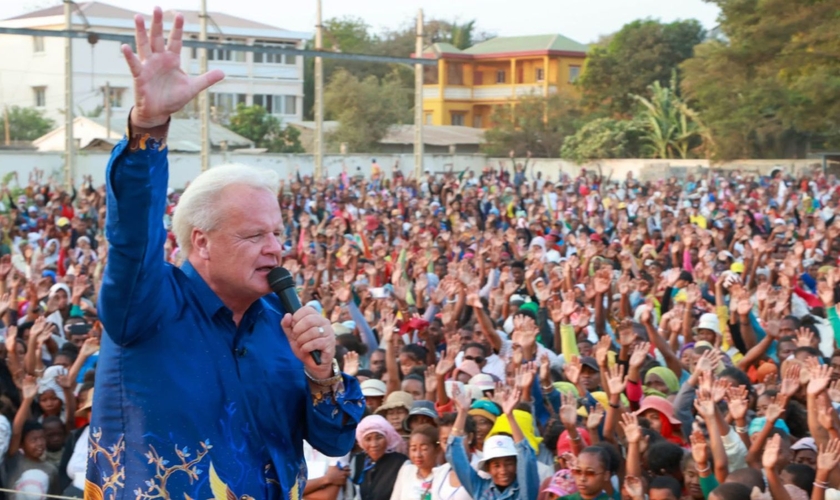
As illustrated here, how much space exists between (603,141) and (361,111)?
1062cm

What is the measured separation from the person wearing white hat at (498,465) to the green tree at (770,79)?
69.3ft

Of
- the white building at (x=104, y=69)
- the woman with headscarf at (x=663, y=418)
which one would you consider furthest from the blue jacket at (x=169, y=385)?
the white building at (x=104, y=69)

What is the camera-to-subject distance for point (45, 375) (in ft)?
23.5

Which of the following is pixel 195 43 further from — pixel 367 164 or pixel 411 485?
pixel 367 164

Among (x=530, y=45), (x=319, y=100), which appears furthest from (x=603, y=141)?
(x=530, y=45)

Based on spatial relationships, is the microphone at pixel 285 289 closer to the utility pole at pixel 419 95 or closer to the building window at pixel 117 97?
the utility pole at pixel 419 95

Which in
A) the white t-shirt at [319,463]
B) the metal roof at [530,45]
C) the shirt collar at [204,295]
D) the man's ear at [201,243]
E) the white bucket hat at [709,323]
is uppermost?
the metal roof at [530,45]

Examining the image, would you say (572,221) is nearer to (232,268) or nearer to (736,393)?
(736,393)

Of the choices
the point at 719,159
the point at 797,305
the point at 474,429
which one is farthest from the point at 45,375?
the point at 719,159

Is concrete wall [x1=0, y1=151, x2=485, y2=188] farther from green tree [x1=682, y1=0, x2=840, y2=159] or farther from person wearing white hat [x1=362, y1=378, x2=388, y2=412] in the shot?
person wearing white hat [x1=362, y1=378, x2=388, y2=412]

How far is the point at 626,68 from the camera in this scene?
4638 centimetres

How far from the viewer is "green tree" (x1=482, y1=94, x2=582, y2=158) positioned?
44.9m

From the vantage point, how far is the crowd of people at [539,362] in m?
5.32

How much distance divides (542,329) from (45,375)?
12.1ft
